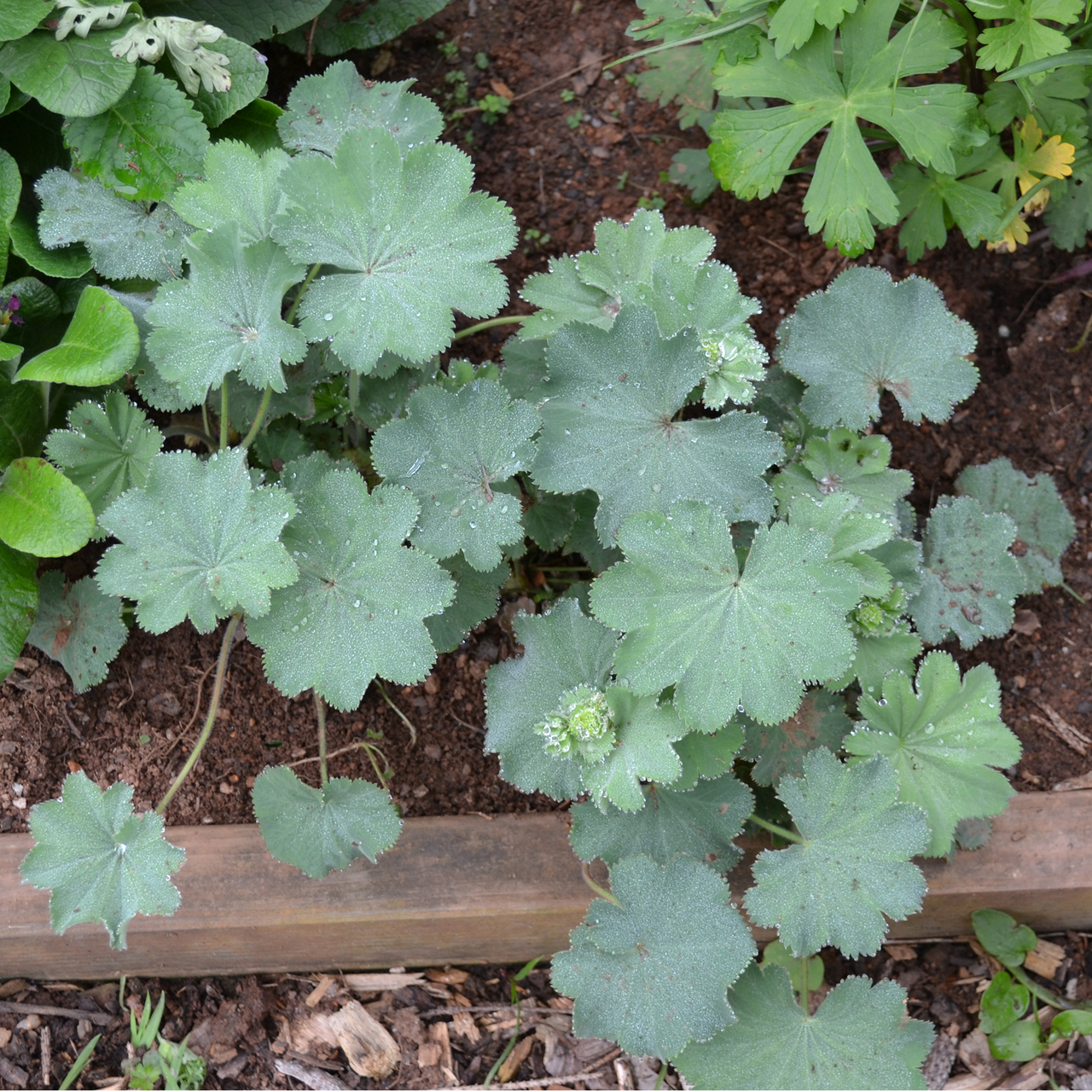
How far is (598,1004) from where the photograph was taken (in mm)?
1650

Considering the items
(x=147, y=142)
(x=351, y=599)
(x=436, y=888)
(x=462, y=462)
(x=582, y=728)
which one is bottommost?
(x=436, y=888)

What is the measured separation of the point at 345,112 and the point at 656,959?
1.64 meters

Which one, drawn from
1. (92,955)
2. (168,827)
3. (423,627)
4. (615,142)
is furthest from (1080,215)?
(92,955)

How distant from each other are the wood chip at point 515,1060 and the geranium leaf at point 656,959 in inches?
21.1

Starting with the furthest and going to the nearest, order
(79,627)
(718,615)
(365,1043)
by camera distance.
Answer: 1. (365,1043)
2. (79,627)
3. (718,615)

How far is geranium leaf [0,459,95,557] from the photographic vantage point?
1.72 meters

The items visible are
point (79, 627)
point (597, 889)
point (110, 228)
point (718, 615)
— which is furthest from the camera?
point (79, 627)

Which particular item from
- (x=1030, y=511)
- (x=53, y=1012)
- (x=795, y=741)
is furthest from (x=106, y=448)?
(x=1030, y=511)

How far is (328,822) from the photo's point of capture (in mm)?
1746

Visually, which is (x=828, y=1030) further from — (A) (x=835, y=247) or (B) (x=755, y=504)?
(A) (x=835, y=247)

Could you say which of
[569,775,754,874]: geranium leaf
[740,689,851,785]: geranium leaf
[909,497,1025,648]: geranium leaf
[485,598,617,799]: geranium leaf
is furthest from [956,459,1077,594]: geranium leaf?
[485,598,617,799]: geranium leaf

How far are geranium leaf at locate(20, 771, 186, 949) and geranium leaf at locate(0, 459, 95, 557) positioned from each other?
1.35 ft

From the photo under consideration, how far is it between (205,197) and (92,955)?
5.17ft

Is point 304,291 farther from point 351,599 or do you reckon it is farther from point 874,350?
point 874,350
